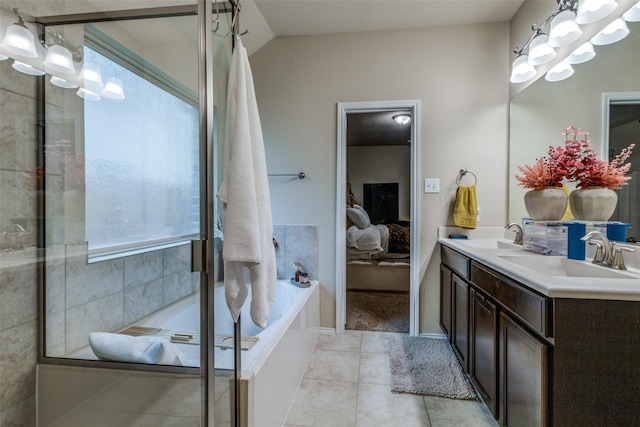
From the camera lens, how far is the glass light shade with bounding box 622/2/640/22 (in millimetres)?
1228

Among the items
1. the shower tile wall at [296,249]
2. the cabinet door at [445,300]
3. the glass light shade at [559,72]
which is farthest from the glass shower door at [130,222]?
the glass light shade at [559,72]

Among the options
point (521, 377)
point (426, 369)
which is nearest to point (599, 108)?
point (521, 377)

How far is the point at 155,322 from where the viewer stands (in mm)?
1276

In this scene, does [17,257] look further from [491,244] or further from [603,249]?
[491,244]

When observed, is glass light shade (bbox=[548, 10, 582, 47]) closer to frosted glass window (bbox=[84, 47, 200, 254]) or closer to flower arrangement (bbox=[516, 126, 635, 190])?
flower arrangement (bbox=[516, 126, 635, 190])

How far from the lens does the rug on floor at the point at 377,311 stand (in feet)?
8.61

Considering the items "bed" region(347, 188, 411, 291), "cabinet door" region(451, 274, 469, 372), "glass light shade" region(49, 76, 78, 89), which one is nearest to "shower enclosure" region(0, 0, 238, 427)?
"glass light shade" region(49, 76, 78, 89)

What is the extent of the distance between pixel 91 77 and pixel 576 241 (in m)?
2.29

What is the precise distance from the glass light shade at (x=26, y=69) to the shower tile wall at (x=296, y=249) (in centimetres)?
174

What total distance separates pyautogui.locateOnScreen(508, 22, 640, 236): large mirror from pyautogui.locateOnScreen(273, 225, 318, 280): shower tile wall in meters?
1.63

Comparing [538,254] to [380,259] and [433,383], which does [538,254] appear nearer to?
[433,383]

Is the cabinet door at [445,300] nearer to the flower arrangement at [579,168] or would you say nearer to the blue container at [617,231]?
the flower arrangement at [579,168]

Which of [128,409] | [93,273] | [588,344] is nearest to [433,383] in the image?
[588,344]

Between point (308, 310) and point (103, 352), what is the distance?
4.17 feet
